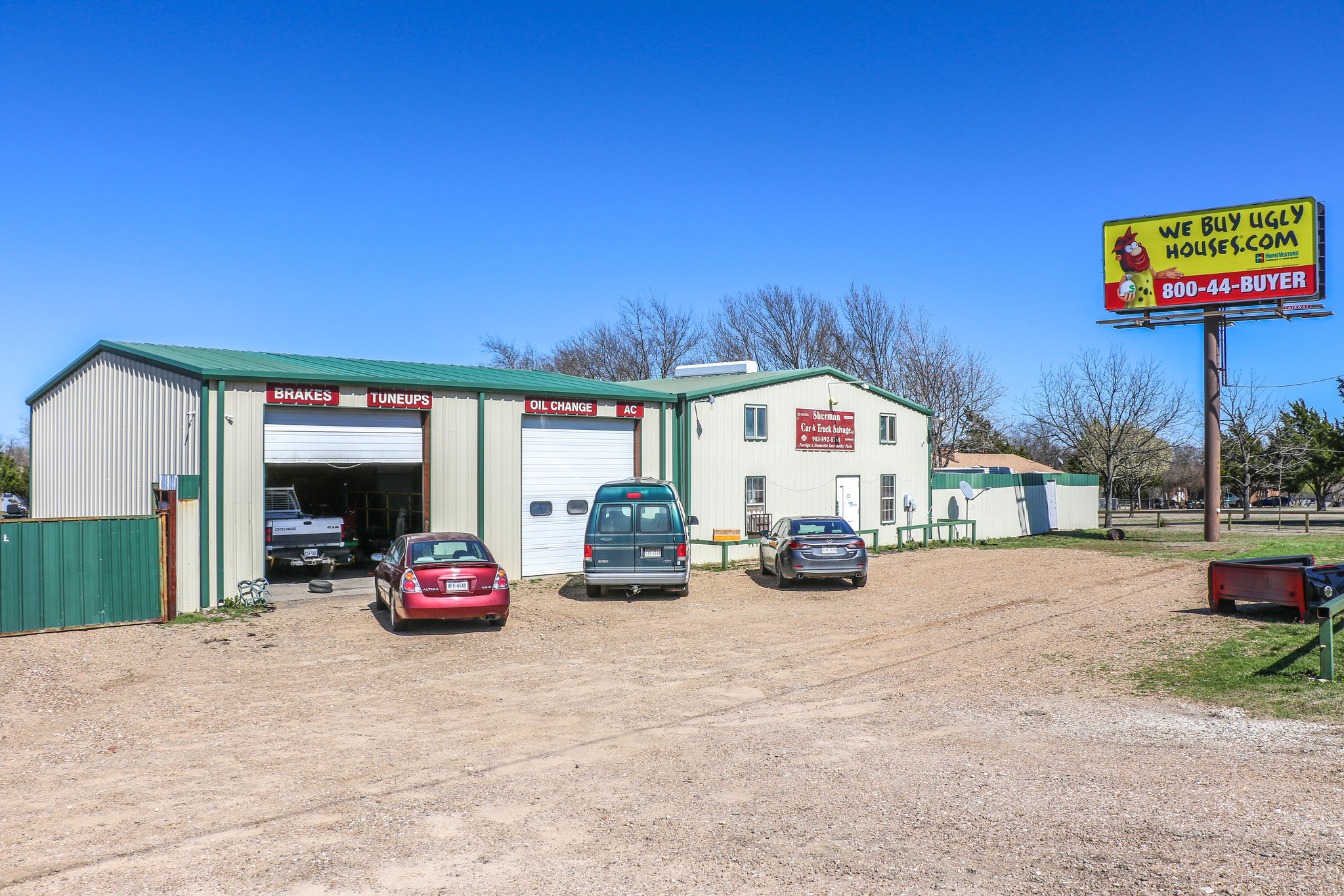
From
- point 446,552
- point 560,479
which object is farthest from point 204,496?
point 560,479

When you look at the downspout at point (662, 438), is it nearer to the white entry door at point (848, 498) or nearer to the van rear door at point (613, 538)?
the van rear door at point (613, 538)

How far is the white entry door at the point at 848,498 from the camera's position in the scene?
93.1ft

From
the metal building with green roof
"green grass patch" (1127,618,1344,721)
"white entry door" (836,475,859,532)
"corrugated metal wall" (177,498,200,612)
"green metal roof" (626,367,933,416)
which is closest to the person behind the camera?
"green grass patch" (1127,618,1344,721)

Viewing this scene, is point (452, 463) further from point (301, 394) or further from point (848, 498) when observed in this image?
point (848, 498)

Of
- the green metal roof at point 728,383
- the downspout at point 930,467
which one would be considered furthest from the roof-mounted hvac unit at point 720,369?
the downspout at point 930,467

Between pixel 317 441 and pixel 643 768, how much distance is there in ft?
41.7

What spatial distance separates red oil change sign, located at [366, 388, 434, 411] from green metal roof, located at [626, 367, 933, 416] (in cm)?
667

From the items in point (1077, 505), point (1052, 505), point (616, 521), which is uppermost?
point (616, 521)

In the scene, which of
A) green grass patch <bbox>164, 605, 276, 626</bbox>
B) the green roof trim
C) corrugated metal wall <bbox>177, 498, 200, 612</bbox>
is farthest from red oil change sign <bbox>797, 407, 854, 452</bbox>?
corrugated metal wall <bbox>177, 498, 200, 612</bbox>

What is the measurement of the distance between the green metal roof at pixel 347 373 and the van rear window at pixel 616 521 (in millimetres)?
4174

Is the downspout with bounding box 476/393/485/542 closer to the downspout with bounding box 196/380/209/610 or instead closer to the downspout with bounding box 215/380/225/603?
the downspout with bounding box 215/380/225/603

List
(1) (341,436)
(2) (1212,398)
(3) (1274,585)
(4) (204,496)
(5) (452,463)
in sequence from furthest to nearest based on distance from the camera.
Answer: (2) (1212,398) < (5) (452,463) < (1) (341,436) < (4) (204,496) < (3) (1274,585)

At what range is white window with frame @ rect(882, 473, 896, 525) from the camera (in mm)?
30141

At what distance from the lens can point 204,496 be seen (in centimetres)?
1634
